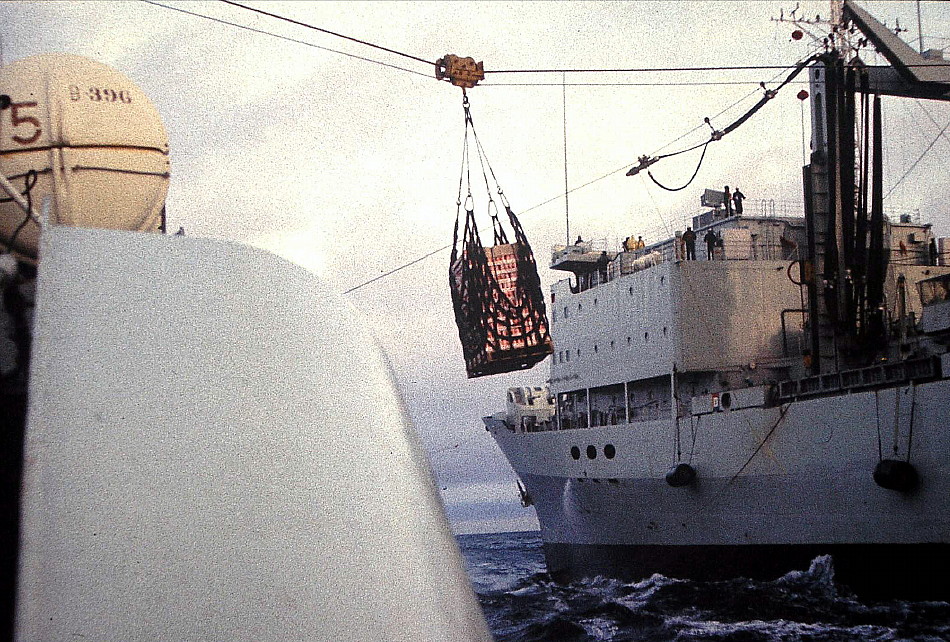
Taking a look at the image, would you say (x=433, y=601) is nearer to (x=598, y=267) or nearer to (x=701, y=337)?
(x=701, y=337)

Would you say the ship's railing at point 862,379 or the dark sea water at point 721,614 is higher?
the ship's railing at point 862,379

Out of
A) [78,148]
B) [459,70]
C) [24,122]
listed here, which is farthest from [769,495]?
[24,122]

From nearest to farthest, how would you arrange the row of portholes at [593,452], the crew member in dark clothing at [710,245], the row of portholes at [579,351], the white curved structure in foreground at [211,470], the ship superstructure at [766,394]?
the white curved structure in foreground at [211,470] → the ship superstructure at [766,394] → the row of portholes at [593,452] → the row of portholes at [579,351] → the crew member in dark clothing at [710,245]

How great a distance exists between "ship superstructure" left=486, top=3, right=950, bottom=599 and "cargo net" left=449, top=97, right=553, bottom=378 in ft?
17.8

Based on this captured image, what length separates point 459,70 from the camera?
11.7 meters

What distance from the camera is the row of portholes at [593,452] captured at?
77.0 ft

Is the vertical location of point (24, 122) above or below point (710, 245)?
below

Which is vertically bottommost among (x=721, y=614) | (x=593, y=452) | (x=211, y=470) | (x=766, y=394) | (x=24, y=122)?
(x=721, y=614)

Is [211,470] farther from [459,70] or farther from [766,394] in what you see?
[766,394]

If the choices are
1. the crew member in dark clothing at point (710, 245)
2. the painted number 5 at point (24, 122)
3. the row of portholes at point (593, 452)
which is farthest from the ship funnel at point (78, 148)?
the crew member in dark clothing at point (710, 245)

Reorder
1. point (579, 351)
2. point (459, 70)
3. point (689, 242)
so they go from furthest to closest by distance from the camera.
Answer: point (579, 351) → point (689, 242) → point (459, 70)

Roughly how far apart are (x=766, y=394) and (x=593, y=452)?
19.0ft

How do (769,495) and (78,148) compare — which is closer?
(78,148)

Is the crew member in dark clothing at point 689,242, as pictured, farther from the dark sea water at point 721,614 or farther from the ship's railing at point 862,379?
the dark sea water at point 721,614
